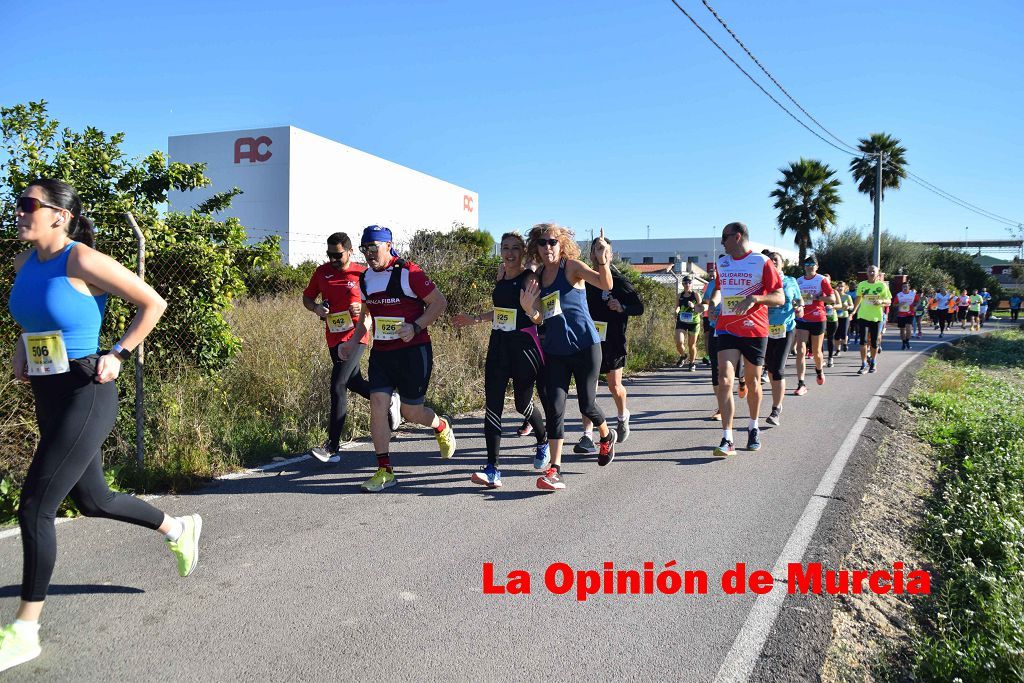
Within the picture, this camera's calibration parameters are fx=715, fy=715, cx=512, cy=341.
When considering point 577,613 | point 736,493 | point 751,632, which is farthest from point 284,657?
point 736,493

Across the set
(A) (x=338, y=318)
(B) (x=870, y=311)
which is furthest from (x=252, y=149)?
(A) (x=338, y=318)

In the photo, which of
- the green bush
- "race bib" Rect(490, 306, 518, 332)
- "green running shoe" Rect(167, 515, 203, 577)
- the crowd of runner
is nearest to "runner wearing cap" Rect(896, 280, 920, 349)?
the green bush

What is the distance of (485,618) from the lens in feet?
10.7

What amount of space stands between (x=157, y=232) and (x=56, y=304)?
13.9ft

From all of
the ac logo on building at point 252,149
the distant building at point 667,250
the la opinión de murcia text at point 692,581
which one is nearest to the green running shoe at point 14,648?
the la opinión de murcia text at point 692,581

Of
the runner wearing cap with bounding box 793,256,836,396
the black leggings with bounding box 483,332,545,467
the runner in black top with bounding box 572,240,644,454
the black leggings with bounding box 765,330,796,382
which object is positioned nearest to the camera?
the black leggings with bounding box 483,332,545,467

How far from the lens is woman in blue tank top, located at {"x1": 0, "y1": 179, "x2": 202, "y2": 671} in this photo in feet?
9.71

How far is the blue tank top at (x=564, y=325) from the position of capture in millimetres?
5383

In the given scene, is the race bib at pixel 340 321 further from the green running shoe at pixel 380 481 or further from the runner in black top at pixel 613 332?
the runner in black top at pixel 613 332

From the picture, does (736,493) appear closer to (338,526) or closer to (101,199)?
(338,526)

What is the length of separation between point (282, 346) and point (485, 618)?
6204mm

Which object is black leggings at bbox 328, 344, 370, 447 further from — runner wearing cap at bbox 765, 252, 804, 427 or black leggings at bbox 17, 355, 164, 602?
runner wearing cap at bbox 765, 252, 804, 427

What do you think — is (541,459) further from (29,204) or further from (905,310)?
(905,310)

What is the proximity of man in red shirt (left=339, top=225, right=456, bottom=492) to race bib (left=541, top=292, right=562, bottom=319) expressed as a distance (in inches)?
29.4
